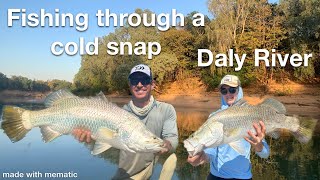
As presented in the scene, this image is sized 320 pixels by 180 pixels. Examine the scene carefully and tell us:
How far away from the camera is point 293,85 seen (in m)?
30.9

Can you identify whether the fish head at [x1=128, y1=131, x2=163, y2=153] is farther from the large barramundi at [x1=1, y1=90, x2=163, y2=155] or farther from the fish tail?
the fish tail

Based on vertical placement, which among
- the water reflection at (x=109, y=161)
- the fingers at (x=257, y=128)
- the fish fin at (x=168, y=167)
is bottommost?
the water reflection at (x=109, y=161)

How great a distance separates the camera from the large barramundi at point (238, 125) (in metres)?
3.55

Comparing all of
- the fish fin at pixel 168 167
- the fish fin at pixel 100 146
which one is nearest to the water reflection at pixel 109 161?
the fish fin at pixel 168 167

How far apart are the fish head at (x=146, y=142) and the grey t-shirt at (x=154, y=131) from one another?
291 mm

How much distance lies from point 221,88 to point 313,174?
307 inches

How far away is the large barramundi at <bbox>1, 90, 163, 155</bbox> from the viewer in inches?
140

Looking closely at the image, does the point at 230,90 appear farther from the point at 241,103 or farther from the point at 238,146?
the point at 238,146

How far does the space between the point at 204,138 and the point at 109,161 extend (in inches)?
380

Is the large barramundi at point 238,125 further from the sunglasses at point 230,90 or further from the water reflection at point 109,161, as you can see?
the water reflection at point 109,161

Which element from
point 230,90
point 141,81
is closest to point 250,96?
point 230,90

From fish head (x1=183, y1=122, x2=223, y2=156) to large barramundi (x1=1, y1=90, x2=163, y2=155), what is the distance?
0.27 metres

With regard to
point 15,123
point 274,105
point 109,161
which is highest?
point 274,105

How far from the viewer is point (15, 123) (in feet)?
12.3
